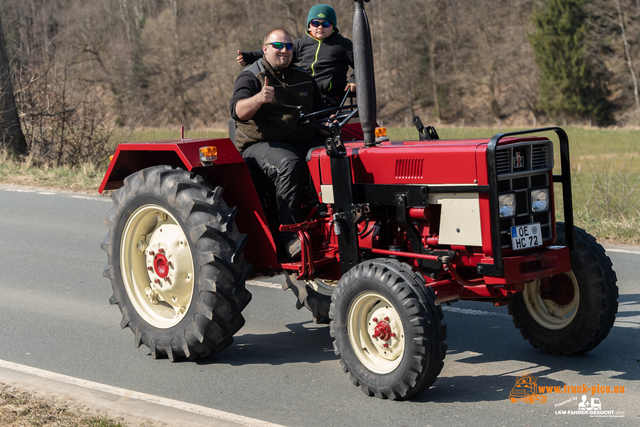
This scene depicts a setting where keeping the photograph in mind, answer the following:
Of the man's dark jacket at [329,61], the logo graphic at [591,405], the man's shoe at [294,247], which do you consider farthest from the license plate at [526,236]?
the man's dark jacket at [329,61]

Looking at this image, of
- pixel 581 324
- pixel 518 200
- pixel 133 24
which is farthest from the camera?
pixel 133 24

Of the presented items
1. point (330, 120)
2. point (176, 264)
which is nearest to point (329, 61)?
point (330, 120)

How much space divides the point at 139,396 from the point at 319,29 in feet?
13.4

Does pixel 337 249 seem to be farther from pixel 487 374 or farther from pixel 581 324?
pixel 581 324

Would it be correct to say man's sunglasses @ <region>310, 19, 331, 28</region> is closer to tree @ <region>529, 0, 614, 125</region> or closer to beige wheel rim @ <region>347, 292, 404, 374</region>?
beige wheel rim @ <region>347, 292, 404, 374</region>

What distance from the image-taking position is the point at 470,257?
14.8 ft

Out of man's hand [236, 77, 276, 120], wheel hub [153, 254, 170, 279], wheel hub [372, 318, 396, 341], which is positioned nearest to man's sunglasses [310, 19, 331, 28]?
man's hand [236, 77, 276, 120]

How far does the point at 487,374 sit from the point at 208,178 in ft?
7.73

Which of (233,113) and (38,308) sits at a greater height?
(233,113)

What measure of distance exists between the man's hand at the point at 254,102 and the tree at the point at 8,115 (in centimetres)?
1180

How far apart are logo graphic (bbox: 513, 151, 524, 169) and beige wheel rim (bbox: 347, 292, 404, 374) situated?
3.64 feet

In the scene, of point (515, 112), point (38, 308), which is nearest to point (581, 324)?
point (38, 308)

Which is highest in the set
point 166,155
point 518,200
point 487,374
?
point 166,155

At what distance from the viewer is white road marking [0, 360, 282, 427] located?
4062mm
